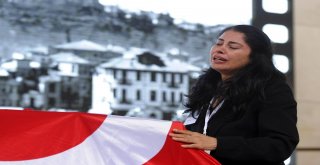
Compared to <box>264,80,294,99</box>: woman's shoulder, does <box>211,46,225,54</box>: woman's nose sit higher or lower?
higher

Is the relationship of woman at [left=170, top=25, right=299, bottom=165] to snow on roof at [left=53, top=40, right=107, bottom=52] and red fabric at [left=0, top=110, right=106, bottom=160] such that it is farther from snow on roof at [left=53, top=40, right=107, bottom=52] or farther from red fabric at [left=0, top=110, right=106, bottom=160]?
snow on roof at [left=53, top=40, right=107, bottom=52]

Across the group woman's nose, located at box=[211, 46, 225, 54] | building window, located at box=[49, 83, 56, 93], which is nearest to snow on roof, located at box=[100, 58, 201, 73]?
building window, located at box=[49, 83, 56, 93]

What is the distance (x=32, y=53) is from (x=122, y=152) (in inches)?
79.3

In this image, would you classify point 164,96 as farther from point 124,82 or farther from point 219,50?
point 219,50

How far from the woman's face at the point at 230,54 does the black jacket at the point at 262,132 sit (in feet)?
0.53

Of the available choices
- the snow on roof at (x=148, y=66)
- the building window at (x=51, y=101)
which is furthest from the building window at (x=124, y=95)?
the building window at (x=51, y=101)

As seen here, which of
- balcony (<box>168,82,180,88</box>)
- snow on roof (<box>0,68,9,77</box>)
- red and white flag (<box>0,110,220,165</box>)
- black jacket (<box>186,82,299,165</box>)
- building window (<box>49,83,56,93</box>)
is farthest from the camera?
balcony (<box>168,82,180,88</box>)

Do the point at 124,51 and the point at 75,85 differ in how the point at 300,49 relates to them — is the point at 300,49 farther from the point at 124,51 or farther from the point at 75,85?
the point at 75,85

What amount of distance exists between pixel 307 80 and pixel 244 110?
2732mm

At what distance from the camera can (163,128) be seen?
1.59m

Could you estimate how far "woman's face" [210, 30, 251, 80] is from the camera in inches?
63.2

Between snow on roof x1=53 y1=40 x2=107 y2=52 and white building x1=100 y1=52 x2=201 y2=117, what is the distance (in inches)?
5.3

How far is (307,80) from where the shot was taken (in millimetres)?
4027

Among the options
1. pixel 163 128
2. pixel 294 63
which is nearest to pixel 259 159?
pixel 163 128
